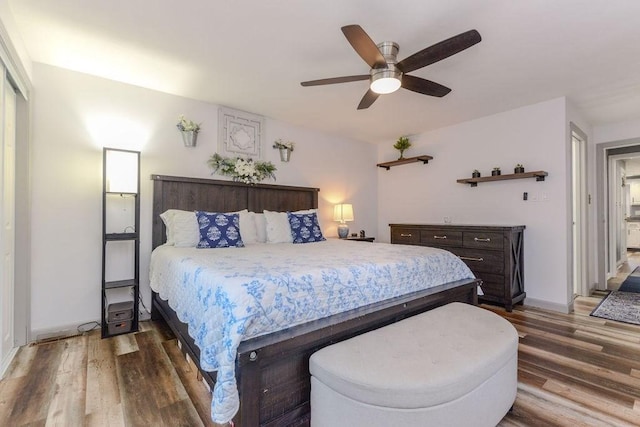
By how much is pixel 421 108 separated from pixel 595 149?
2977 mm

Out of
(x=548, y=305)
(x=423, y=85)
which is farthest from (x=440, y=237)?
(x=423, y=85)

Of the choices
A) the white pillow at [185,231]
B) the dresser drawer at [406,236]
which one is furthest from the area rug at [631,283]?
the white pillow at [185,231]

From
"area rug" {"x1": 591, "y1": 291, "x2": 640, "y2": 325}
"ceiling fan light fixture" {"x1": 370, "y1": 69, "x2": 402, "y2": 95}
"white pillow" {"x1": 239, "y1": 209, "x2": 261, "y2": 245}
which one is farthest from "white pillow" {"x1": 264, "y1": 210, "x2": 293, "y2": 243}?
"area rug" {"x1": 591, "y1": 291, "x2": 640, "y2": 325}

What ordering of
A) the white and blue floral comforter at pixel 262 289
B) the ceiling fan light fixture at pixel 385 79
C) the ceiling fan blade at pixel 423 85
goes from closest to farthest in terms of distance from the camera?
the white and blue floral comforter at pixel 262 289
the ceiling fan light fixture at pixel 385 79
the ceiling fan blade at pixel 423 85

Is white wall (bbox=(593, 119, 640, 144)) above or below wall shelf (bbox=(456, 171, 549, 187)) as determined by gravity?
above

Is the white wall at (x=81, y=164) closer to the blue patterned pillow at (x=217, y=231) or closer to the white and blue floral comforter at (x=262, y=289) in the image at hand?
the blue patterned pillow at (x=217, y=231)

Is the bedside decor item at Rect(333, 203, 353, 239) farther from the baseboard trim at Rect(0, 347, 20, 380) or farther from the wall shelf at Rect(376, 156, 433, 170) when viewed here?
the baseboard trim at Rect(0, 347, 20, 380)

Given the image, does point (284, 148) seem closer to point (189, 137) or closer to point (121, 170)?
point (189, 137)

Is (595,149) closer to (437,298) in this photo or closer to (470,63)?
(470,63)

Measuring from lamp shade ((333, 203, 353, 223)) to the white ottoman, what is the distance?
3.07 meters

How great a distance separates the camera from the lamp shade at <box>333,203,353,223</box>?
4.73m

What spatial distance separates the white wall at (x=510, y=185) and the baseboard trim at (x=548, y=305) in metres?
0.01

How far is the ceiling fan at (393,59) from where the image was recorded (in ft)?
6.05

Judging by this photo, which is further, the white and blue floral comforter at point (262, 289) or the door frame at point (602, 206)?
the door frame at point (602, 206)
